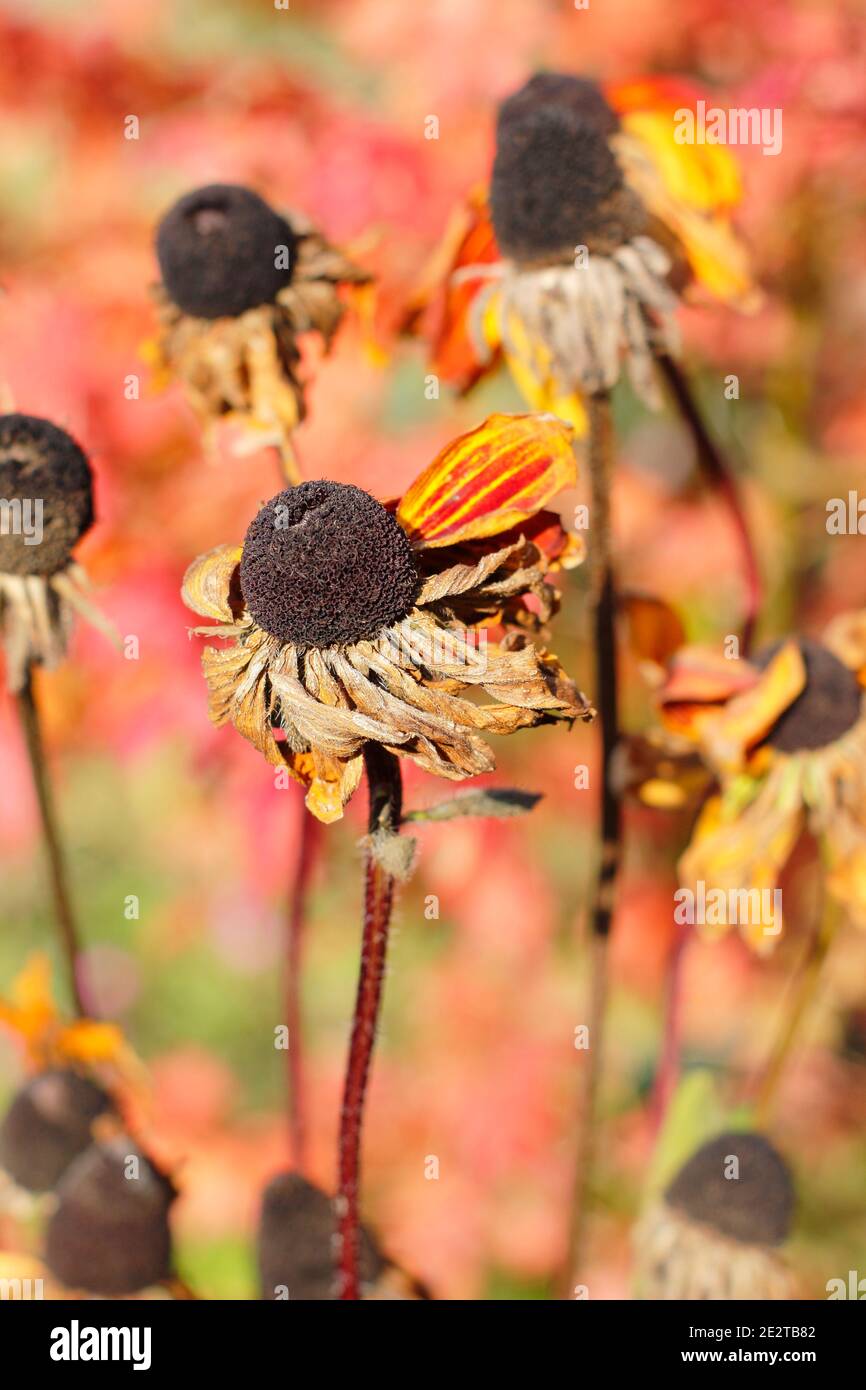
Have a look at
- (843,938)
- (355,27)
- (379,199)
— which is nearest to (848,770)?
(843,938)

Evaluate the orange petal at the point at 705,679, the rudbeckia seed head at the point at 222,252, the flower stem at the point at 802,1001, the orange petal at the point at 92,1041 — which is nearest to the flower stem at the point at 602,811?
the orange petal at the point at 705,679

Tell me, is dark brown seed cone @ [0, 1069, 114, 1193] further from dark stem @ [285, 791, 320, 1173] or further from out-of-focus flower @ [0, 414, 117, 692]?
out-of-focus flower @ [0, 414, 117, 692]

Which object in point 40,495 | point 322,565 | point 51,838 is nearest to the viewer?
point 322,565

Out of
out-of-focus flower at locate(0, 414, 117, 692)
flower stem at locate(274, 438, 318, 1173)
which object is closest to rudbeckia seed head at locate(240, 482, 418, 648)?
out-of-focus flower at locate(0, 414, 117, 692)

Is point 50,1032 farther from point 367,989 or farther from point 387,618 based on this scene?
point 387,618

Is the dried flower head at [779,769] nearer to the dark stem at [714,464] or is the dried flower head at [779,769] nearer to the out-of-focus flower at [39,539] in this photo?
the dark stem at [714,464]

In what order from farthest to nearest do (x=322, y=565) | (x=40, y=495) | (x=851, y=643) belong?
(x=851, y=643)
(x=40, y=495)
(x=322, y=565)

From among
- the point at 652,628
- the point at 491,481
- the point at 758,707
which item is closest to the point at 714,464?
the point at 652,628
